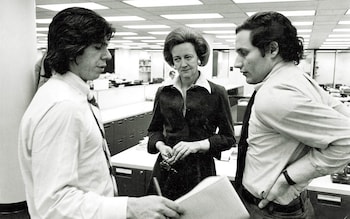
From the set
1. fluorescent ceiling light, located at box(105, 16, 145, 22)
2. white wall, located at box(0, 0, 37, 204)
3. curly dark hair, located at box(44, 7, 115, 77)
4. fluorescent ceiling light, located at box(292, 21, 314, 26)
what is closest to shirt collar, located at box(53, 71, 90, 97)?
curly dark hair, located at box(44, 7, 115, 77)

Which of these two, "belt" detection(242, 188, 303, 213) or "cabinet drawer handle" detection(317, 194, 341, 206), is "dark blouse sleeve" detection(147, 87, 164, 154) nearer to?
"belt" detection(242, 188, 303, 213)

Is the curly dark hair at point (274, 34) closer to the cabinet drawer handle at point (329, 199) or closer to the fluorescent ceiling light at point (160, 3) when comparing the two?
the cabinet drawer handle at point (329, 199)

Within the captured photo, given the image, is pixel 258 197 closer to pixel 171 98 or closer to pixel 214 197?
pixel 214 197

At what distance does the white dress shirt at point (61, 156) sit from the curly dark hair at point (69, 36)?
0.27 ft

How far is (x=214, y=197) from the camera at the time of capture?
3.12ft

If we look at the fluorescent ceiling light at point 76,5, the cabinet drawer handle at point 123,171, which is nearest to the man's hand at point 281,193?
the cabinet drawer handle at point 123,171

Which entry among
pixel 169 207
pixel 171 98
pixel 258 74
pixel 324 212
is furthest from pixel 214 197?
pixel 324 212

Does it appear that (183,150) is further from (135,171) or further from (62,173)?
(135,171)

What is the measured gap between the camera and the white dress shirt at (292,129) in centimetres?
117

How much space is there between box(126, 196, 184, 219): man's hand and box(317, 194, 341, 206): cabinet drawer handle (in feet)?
5.16

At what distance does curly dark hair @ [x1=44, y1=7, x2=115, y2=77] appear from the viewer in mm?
1026

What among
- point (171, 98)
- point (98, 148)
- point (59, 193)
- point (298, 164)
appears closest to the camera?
point (59, 193)

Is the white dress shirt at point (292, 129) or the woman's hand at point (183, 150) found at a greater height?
the white dress shirt at point (292, 129)

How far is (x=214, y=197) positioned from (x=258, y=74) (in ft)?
2.06
